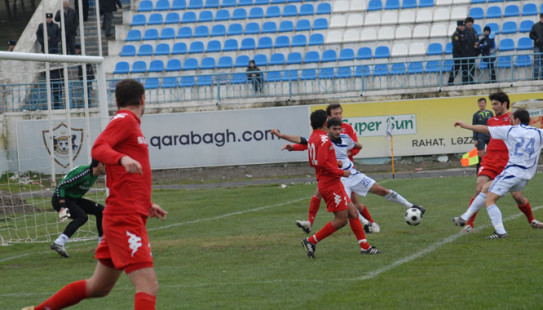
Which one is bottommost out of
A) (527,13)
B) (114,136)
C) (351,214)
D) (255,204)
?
(255,204)

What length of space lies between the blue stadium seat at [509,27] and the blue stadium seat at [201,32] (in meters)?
11.5

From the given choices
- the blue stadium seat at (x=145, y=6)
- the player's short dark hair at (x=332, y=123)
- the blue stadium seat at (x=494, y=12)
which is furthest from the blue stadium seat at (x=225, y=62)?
the player's short dark hair at (x=332, y=123)

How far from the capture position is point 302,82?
1107 inches

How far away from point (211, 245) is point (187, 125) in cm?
1504

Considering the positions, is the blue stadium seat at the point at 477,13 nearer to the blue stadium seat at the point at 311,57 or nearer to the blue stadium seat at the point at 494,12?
the blue stadium seat at the point at 494,12

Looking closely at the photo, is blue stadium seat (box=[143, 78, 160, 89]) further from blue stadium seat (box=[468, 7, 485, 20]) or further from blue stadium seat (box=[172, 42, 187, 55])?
blue stadium seat (box=[468, 7, 485, 20])

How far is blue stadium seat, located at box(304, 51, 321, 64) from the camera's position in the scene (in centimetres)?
3044

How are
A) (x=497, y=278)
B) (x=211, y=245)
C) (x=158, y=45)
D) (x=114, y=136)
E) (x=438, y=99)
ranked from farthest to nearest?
(x=158, y=45)
(x=438, y=99)
(x=211, y=245)
(x=497, y=278)
(x=114, y=136)

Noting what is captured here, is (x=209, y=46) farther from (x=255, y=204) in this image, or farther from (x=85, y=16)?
(x=255, y=204)

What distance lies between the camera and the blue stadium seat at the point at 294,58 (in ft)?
100

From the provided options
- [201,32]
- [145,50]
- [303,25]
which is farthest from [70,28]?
[303,25]

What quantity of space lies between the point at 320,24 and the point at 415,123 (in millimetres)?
7834

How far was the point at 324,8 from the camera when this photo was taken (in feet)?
109

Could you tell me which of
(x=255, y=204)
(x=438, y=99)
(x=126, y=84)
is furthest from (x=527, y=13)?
(x=126, y=84)
